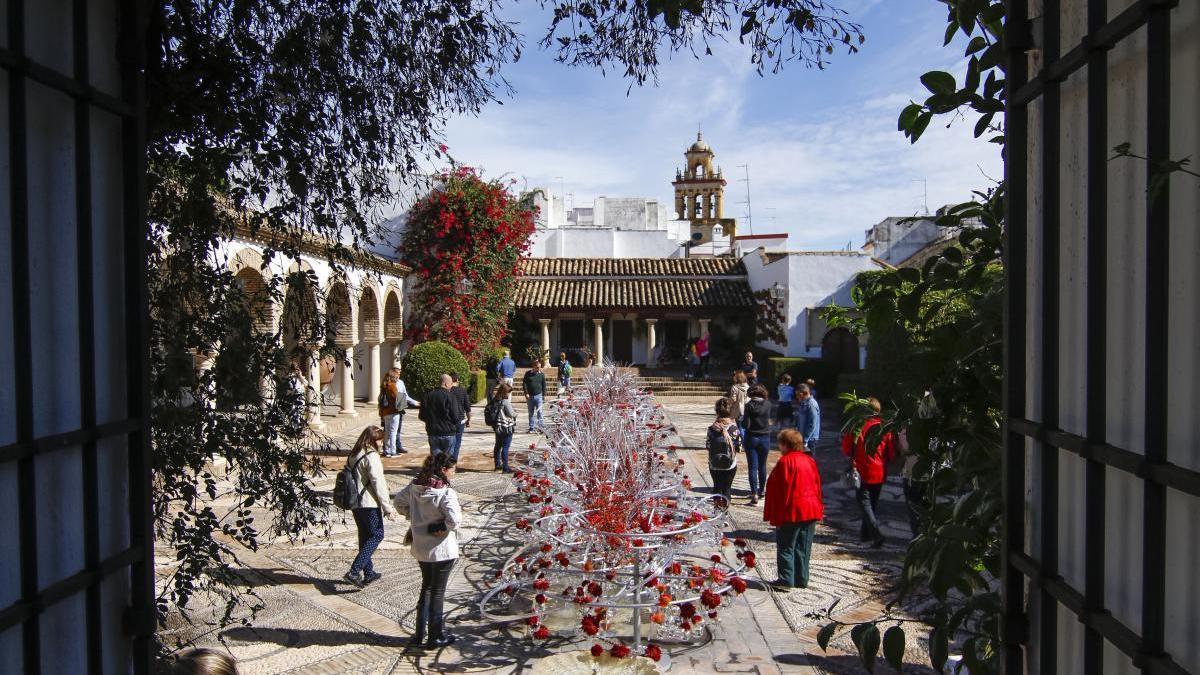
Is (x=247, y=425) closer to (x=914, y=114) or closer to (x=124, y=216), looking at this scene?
(x=124, y=216)

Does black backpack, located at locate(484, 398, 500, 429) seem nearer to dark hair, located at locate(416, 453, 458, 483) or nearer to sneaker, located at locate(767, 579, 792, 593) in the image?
sneaker, located at locate(767, 579, 792, 593)

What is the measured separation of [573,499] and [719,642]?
4.52 feet

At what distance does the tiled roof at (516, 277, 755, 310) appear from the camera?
28.9m

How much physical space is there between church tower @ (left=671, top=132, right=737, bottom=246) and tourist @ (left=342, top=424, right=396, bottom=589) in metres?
44.9

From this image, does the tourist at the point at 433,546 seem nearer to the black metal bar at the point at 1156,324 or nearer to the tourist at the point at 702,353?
the black metal bar at the point at 1156,324

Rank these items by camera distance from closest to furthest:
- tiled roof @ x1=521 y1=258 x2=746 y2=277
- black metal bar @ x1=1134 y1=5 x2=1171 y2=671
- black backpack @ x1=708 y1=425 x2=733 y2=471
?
black metal bar @ x1=1134 y1=5 x2=1171 y2=671 < black backpack @ x1=708 y1=425 x2=733 y2=471 < tiled roof @ x1=521 y1=258 x2=746 y2=277

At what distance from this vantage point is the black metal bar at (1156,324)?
1.71m

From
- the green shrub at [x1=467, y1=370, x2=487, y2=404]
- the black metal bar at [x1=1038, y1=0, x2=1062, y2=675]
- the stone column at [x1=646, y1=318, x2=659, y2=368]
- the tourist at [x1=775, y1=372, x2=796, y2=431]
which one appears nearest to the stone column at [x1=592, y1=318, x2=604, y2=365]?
the stone column at [x1=646, y1=318, x2=659, y2=368]

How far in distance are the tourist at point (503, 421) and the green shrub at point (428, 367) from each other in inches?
270

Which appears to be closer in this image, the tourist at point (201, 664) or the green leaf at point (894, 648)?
the green leaf at point (894, 648)

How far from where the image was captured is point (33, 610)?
2029mm

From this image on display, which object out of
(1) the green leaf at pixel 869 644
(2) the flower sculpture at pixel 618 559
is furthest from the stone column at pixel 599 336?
(1) the green leaf at pixel 869 644

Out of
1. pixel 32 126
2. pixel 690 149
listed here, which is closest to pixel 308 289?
pixel 32 126

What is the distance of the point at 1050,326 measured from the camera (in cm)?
235
